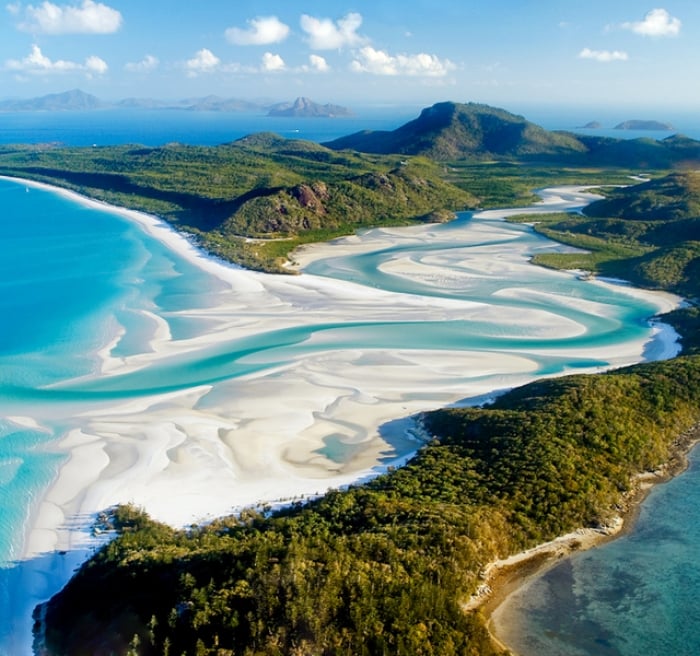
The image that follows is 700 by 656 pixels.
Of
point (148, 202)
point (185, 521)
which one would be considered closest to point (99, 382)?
point (185, 521)

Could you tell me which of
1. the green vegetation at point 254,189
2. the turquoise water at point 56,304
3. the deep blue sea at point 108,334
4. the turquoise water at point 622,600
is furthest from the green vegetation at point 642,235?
the turquoise water at point 56,304

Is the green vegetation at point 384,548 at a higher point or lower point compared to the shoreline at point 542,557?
higher

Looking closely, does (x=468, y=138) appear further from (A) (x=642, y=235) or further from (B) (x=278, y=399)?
(B) (x=278, y=399)

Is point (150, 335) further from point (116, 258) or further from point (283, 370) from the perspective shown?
point (116, 258)

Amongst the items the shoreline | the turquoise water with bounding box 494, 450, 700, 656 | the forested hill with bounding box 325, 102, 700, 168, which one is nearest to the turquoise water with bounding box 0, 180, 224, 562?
the shoreline

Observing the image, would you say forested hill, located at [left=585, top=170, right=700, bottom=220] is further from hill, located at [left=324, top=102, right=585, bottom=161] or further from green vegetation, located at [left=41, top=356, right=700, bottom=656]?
hill, located at [left=324, top=102, right=585, bottom=161]

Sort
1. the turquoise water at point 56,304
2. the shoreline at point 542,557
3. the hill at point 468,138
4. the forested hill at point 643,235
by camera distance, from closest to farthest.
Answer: the shoreline at point 542,557 < the turquoise water at point 56,304 < the forested hill at point 643,235 < the hill at point 468,138

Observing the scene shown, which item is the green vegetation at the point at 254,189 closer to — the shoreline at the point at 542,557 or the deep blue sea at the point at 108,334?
the deep blue sea at the point at 108,334
